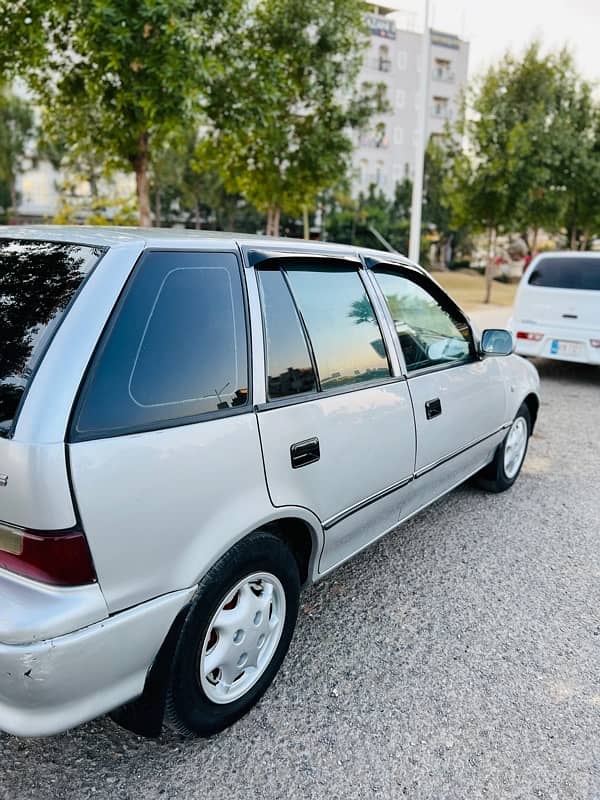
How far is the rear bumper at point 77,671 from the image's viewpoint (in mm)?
1690

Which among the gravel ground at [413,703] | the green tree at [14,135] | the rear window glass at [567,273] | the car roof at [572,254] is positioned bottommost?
the gravel ground at [413,703]

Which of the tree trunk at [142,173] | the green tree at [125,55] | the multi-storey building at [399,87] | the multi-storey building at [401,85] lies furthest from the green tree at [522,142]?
the multi-storey building at [401,85]

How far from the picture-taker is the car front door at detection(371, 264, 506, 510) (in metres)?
3.24

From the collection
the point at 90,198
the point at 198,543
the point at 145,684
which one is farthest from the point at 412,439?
the point at 90,198

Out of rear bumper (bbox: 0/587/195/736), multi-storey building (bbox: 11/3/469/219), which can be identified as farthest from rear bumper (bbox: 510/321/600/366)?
multi-storey building (bbox: 11/3/469/219)

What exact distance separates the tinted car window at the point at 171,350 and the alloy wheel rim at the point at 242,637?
0.68 meters

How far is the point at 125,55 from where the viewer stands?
7.46 m

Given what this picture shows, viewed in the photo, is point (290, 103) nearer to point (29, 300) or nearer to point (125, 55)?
point (125, 55)

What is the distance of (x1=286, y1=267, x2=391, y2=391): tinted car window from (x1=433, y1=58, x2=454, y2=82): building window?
184ft

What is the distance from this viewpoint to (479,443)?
3.96m

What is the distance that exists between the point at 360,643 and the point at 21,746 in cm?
140

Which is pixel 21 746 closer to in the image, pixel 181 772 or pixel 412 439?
pixel 181 772

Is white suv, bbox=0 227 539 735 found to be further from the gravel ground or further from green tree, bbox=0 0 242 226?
green tree, bbox=0 0 242 226

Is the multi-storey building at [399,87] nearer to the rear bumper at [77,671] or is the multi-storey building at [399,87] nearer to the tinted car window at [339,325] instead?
the tinted car window at [339,325]
